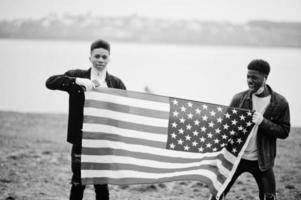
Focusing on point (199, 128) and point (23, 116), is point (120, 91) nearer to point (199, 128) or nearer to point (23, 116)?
point (199, 128)

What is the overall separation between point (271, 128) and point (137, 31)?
4750 cm

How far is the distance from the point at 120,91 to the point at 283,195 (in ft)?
9.77

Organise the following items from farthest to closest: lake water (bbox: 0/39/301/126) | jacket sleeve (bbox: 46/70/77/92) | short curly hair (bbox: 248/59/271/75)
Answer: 1. lake water (bbox: 0/39/301/126)
2. short curly hair (bbox: 248/59/271/75)
3. jacket sleeve (bbox: 46/70/77/92)

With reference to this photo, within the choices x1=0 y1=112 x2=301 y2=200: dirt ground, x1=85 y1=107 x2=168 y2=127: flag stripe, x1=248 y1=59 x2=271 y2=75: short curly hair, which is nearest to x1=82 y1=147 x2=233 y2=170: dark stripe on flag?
x1=85 y1=107 x2=168 y2=127: flag stripe

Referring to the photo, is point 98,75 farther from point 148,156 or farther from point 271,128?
point 271,128

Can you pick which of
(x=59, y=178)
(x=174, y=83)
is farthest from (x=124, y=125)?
(x=174, y=83)

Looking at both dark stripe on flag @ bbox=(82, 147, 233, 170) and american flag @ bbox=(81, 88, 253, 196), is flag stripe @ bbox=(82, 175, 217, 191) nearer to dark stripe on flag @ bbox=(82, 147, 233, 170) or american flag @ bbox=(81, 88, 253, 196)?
american flag @ bbox=(81, 88, 253, 196)

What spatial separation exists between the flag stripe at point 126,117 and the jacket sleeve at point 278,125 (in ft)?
3.28

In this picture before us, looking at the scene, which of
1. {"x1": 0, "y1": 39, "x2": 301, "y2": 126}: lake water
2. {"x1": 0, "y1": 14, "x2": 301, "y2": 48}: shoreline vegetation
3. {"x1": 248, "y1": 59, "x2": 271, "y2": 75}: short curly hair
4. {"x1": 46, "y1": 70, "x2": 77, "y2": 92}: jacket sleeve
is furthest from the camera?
{"x1": 0, "y1": 14, "x2": 301, "y2": 48}: shoreline vegetation

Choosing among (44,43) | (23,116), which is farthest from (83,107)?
(44,43)

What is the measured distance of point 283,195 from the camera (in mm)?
5156

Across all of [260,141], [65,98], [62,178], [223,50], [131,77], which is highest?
[223,50]

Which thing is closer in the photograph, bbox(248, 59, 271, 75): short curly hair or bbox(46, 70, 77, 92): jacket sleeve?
bbox(46, 70, 77, 92): jacket sleeve

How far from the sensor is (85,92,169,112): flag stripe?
362cm
